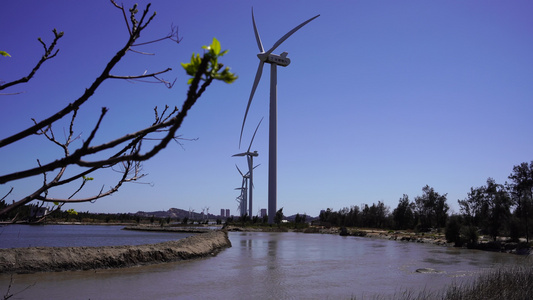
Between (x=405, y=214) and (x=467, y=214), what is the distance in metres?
17.1

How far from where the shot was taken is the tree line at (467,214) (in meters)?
40.1

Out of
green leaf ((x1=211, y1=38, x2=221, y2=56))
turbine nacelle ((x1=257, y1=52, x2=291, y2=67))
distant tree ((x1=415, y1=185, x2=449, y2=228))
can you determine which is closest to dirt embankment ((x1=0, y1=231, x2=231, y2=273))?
green leaf ((x1=211, y1=38, x2=221, y2=56))

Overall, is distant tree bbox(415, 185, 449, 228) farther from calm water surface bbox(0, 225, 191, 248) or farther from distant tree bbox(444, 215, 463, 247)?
calm water surface bbox(0, 225, 191, 248)

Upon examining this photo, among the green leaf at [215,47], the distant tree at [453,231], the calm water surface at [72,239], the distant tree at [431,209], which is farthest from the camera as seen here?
the distant tree at [431,209]

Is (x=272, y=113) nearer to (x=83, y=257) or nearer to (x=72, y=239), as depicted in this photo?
(x=72, y=239)

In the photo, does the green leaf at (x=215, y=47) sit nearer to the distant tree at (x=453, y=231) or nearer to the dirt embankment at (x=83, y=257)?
the dirt embankment at (x=83, y=257)

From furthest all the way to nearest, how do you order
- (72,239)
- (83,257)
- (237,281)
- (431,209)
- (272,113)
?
(431,209), (272,113), (72,239), (83,257), (237,281)

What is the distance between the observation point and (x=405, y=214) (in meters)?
83.2

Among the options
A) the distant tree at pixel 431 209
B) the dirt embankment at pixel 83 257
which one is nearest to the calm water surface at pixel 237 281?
the dirt embankment at pixel 83 257

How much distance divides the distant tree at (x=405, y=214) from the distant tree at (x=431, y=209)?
1.65 meters

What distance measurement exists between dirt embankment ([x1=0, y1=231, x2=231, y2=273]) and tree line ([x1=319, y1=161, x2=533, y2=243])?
104 ft

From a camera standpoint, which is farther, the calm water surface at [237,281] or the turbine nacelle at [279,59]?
the turbine nacelle at [279,59]

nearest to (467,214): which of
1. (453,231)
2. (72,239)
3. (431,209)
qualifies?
(431,209)

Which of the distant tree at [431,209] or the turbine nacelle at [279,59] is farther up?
the turbine nacelle at [279,59]
